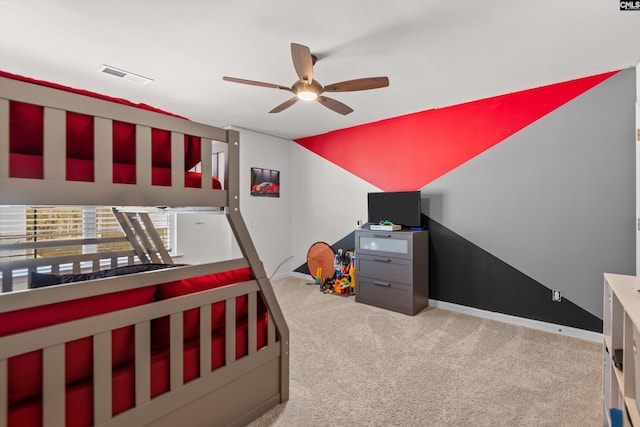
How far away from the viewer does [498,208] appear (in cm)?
326

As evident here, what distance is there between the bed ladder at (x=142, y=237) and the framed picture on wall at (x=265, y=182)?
202cm

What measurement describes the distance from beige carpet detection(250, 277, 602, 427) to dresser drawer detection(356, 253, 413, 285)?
16.7 inches

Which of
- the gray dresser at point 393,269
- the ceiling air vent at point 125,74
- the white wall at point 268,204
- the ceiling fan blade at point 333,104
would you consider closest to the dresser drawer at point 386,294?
the gray dresser at point 393,269

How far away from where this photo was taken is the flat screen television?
364 cm

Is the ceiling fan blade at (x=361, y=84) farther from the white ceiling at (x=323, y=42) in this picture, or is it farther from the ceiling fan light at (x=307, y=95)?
the white ceiling at (x=323, y=42)

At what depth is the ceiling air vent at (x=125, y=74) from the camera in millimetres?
2585

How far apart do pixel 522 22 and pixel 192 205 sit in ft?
7.56

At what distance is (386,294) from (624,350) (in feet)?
8.07

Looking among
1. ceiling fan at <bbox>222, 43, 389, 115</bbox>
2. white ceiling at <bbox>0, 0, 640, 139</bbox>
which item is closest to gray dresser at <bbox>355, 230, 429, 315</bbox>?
white ceiling at <bbox>0, 0, 640, 139</bbox>

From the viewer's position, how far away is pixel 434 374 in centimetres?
220

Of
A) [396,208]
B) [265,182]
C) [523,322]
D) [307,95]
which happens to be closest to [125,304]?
[307,95]

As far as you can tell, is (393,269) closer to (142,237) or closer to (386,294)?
(386,294)

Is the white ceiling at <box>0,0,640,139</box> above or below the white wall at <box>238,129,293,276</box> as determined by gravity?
above

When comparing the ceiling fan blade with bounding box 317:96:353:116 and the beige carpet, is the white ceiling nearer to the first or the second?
the ceiling fan blade with bounding box 317:96:353:116
